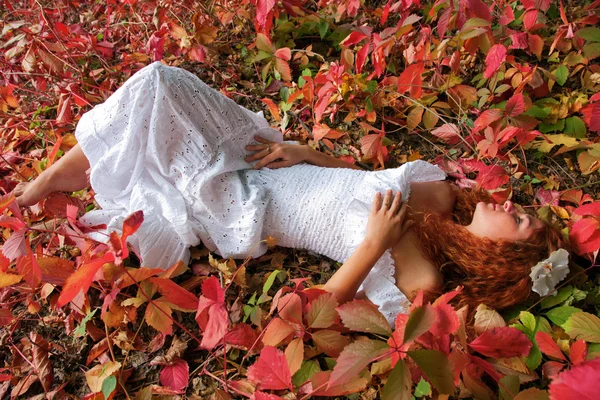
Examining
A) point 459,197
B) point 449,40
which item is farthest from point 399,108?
point 459,197

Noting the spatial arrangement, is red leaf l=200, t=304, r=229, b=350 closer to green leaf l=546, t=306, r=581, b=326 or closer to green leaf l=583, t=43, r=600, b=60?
green leaf l=546, t=306, r=581, b=326

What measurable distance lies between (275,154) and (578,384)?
1392 millimetres

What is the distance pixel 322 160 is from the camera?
190 cm

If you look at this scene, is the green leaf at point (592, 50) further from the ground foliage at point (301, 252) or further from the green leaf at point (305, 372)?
the green leaf at point (305, 372)

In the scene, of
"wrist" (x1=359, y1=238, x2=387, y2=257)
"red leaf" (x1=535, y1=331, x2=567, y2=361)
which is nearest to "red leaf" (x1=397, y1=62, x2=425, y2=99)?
"wrist" (x1=359, y1=238, x2=387, y2=257)

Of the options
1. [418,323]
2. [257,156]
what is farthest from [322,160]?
[418,323]

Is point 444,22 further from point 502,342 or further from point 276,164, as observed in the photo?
point 502,342

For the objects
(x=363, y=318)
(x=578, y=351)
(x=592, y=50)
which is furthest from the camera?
(x=592, y=50)

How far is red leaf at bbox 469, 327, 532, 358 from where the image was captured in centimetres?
115

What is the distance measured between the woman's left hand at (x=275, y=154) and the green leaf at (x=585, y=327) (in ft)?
3.63

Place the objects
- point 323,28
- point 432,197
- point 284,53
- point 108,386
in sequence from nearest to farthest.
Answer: point 108,386 < point 432,197 < point 284,53 < point 323,28

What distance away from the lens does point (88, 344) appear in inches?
63.2

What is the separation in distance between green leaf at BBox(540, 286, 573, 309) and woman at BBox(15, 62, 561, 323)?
93mm

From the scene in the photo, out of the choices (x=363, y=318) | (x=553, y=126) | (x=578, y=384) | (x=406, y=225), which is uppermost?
(x=578, y=384)
